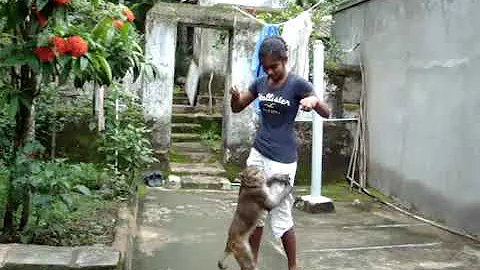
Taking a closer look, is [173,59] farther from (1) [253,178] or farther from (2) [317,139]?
(1) [253,178]

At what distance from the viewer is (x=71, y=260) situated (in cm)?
316

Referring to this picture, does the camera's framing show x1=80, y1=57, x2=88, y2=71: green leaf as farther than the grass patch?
No

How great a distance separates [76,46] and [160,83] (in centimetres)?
431

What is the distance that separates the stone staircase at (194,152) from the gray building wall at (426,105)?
2281 mm

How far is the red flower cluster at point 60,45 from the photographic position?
3068mm

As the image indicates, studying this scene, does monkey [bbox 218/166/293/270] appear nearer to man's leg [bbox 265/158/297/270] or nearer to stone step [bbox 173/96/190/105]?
man's leg [bbox 265/158/297/270]

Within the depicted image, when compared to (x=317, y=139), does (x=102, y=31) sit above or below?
above

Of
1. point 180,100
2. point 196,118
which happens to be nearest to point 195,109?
point 196,118

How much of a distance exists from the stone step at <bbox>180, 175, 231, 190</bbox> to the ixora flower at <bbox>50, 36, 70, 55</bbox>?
4.11 m

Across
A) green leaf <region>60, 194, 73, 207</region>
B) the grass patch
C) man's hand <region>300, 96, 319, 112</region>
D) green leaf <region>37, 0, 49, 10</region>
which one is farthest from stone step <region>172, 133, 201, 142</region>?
green leaf <region>37, 0, 49, 10</region>

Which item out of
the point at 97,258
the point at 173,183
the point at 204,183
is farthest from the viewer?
the point at 204,183

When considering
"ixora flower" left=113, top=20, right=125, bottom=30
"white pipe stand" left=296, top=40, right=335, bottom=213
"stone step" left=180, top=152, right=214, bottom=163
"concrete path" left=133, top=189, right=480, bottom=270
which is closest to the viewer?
"ixora flower" left=113, top=20, right=125, bottom=30

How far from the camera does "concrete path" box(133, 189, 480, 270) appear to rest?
435 centimetres

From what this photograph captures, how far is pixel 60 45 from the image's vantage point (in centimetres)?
309
